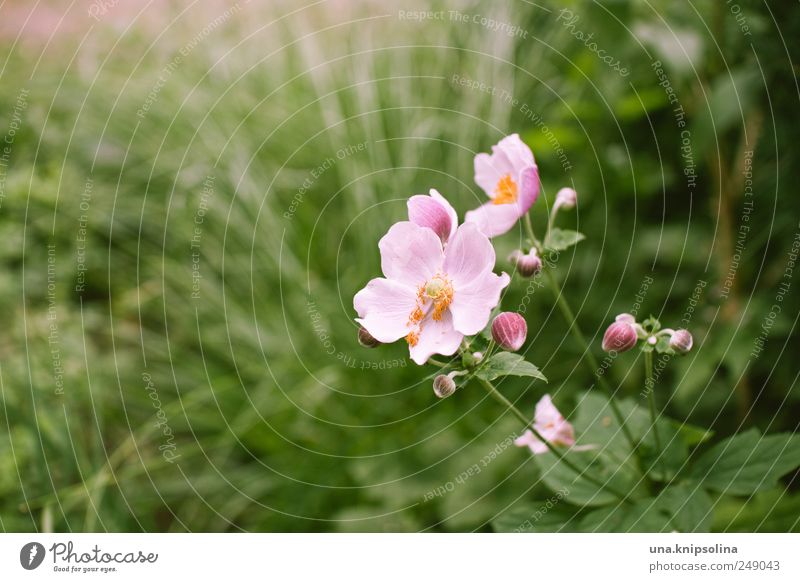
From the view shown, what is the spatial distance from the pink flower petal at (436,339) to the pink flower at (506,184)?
8cm

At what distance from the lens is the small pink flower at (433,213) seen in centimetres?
50

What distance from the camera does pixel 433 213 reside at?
503 mm

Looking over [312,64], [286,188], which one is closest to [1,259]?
[286,188]

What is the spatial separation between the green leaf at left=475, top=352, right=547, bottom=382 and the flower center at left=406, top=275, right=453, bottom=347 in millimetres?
52

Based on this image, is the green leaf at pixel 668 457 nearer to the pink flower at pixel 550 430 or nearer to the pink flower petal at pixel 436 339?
the pink flower at pixel 550 430

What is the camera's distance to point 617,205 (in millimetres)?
1215

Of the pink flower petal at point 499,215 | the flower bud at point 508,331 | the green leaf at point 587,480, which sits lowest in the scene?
the green leaf at point 587,480

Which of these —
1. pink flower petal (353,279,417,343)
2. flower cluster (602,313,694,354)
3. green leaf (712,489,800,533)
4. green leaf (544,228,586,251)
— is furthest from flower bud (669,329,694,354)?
green leaf (712,489,800,533)

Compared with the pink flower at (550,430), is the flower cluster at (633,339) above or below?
above

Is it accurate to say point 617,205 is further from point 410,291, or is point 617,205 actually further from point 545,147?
point 410,291

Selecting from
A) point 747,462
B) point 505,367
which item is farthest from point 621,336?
point 747,462

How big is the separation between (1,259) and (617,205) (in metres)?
1.26
